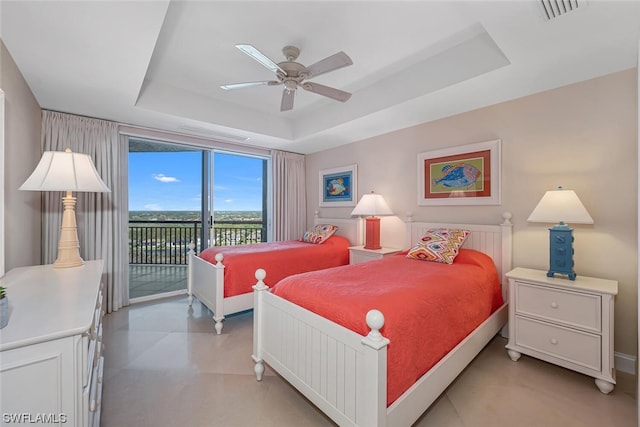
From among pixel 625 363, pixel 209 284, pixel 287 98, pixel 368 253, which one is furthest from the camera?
pixel 368 253

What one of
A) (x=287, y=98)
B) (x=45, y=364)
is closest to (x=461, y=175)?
(x=287, y=98)

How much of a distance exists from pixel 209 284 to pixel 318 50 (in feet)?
8.50

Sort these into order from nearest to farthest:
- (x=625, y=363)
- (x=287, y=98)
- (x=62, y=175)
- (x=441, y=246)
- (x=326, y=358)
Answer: (x=326, y=358) < (x=62, y=175) < (x=625, y=363) < (x=287, y=98) < (x=441, y=246)

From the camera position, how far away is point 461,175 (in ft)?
10.0

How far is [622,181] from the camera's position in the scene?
7.00 feet

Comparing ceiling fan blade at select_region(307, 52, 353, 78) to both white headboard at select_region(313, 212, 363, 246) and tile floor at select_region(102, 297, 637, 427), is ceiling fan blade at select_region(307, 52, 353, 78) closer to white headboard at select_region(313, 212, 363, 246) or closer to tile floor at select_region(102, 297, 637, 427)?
tile floor at select_region(102, 297, 637, 427)

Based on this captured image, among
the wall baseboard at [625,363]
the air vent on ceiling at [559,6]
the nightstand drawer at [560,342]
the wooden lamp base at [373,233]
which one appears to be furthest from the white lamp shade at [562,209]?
the wooden lamp base at [373,233]

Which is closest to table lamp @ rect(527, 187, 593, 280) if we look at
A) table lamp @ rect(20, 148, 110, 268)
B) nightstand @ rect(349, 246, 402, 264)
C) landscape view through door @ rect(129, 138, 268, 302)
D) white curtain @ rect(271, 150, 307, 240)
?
nightstand @ rect(349, 246, 402, 264)

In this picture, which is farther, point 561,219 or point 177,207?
point 177,207

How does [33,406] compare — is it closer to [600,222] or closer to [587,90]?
[600,222]

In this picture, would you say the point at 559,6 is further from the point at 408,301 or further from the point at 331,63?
the point at 408,301

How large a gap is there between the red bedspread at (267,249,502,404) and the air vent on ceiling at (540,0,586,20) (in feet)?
5.72

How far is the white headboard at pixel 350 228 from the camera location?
165 inches

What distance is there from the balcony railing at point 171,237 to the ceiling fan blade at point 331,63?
3.85 meters
